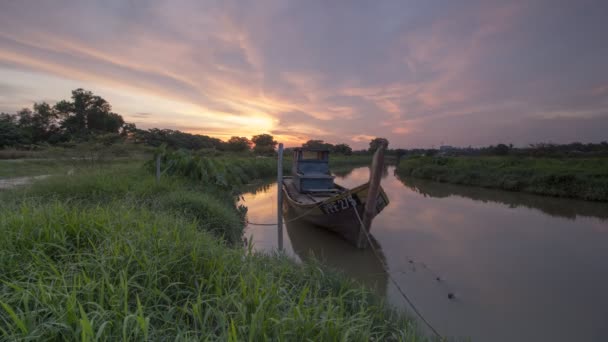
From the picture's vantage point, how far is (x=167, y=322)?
150cm

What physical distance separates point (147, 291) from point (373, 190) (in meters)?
4.66

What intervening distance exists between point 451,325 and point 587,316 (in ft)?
7.03

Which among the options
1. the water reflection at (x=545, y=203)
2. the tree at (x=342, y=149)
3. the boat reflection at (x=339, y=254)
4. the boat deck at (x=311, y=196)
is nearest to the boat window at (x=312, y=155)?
the boat deck at (x=311, y=196)

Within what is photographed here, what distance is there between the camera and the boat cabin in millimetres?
8766

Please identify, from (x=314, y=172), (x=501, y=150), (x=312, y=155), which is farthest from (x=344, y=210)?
(x=501, y=150)

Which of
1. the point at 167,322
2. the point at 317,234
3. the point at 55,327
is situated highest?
the point at 55,327

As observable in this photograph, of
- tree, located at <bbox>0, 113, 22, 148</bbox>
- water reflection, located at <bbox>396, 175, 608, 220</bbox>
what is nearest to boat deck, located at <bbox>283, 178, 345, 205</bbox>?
water reflection, located at <bbox>396, 175, 608, 220</bbox>

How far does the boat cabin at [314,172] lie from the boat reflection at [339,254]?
4.47 ft

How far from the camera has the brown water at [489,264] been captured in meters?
3.64

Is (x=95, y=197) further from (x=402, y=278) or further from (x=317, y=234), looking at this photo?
(x=402, y=278)

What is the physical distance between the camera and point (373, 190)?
5.52 m

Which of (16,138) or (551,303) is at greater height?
(16,138)

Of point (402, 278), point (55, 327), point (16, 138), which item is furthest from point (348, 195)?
point (16, 138)

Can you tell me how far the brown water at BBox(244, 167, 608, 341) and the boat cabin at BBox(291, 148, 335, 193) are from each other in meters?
1.44
